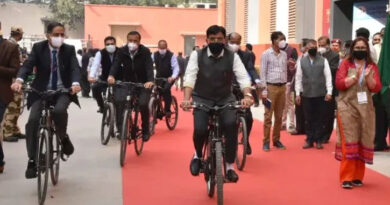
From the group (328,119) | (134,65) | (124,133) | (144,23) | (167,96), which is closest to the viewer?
(124,133)

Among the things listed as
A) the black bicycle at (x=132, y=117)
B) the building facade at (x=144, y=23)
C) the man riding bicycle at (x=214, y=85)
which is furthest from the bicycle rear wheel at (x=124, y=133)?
the building facade at (x=144, y=23)

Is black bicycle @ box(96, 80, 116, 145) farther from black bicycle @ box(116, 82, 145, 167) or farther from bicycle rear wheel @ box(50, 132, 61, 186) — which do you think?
bicycle rear wheel @ box(50, 132, 61, 186)

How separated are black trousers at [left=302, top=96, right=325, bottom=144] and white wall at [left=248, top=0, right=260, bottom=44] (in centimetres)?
1573

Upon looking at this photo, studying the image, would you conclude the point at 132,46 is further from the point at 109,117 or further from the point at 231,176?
the point at 231,176

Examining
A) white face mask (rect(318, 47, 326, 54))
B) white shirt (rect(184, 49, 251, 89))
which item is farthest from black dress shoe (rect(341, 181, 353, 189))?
white face mask (rect(318, 47, 326, 54))

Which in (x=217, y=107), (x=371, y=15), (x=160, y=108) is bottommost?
(x=160, y=108)

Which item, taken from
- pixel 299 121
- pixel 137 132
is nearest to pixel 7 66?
pixel 137 132

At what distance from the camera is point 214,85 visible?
6188mm

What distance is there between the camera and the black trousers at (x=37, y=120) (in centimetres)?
638

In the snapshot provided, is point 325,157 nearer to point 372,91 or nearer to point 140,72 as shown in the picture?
point 372,91

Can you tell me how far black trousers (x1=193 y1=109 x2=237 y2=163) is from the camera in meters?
5.96

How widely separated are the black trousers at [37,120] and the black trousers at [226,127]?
1.59 metres

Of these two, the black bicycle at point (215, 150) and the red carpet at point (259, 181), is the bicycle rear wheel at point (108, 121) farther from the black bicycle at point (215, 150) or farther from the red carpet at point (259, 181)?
the black bicycle at point (215, 150)

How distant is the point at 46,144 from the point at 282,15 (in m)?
16.4
